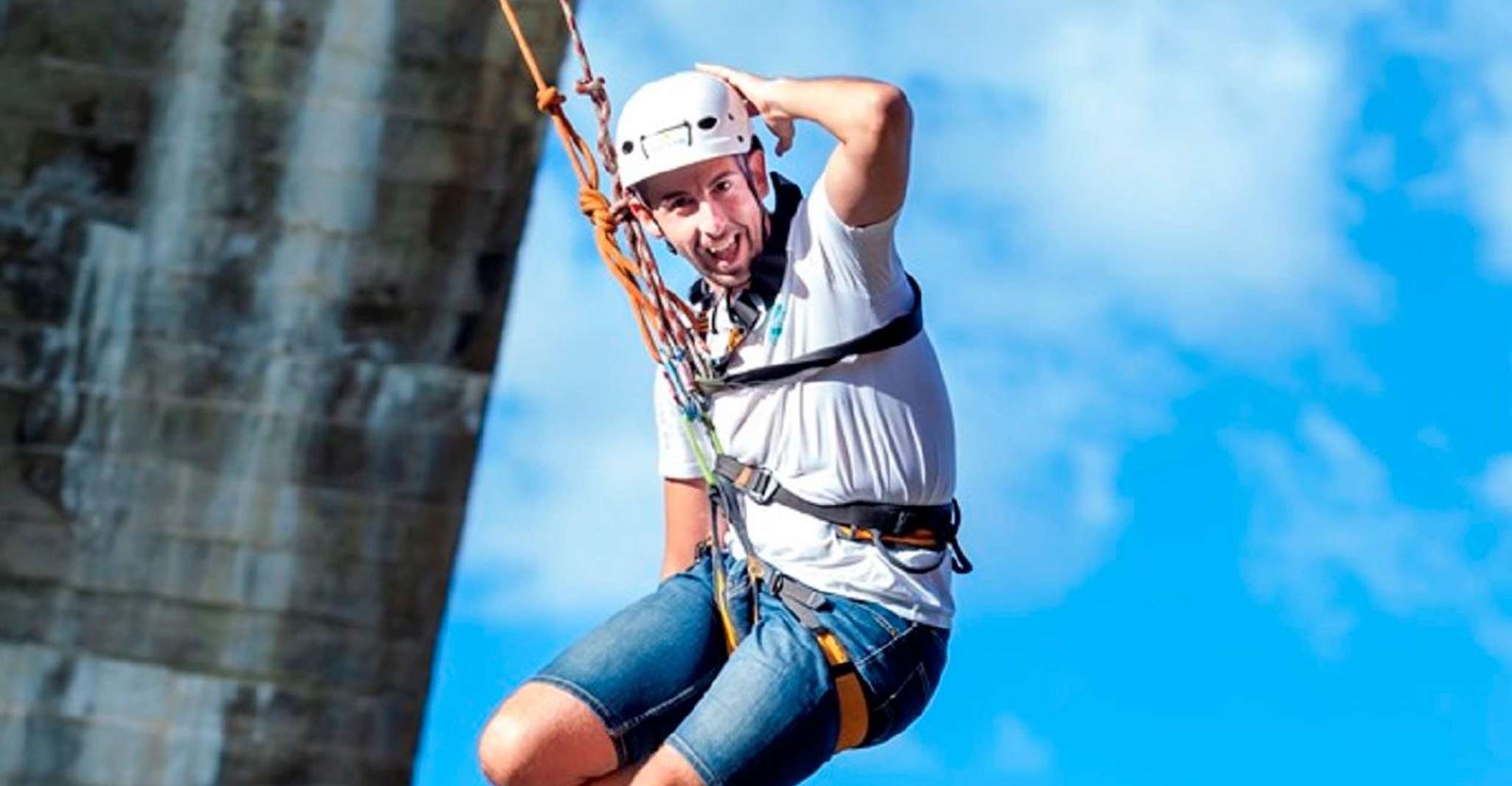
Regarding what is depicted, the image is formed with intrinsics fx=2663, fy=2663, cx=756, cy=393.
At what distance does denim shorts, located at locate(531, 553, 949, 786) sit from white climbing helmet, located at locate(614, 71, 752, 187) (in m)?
0.95

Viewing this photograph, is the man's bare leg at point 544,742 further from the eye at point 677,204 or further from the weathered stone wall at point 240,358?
the weathered stone wall at point 240,358

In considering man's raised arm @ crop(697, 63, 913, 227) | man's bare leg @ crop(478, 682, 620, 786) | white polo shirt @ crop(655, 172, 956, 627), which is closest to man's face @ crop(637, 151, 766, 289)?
white polo shirt @ crop(655, 172, 956, 627)

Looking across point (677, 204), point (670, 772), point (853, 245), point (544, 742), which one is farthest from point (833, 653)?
point (677, 204)

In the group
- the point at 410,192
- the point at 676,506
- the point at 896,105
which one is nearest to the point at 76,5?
the point at 410,192

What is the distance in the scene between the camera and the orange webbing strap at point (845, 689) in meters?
5.93

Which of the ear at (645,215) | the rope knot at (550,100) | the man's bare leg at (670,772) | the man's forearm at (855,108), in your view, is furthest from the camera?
the rope knot at (550,100)

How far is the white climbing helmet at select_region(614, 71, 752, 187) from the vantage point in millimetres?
5918

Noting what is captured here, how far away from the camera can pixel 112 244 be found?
10.2 m

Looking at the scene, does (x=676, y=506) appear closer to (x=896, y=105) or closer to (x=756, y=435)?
(x=756, y=435)

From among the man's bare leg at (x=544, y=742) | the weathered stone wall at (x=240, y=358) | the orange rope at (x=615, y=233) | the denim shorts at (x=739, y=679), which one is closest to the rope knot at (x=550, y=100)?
the orange rope at (x=615, y=233)

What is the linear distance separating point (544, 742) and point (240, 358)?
4.72 metres

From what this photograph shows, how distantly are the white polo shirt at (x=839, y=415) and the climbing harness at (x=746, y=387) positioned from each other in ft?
0.07

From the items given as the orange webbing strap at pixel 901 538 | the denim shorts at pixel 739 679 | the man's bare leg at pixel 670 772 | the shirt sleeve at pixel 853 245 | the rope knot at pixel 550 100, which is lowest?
the man's bare leg at pixel 670 772

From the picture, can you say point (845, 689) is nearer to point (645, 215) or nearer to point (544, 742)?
point (544, 742)
